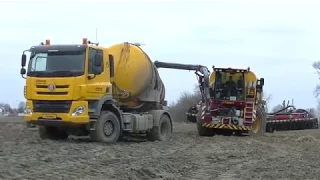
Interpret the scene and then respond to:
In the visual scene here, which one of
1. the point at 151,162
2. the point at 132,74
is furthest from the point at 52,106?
the point at 151,162

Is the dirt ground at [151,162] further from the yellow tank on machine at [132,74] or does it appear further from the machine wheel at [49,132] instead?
the yellow tank on machine at [132,74]

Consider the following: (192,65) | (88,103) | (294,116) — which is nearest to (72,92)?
(88,103)

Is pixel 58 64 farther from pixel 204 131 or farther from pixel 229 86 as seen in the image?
pixel 229 86

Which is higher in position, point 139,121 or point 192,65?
point 192,65

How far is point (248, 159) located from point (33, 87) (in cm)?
703

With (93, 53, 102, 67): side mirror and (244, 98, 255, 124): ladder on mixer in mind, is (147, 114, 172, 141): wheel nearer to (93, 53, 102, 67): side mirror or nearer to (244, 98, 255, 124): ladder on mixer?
(93, 53, 102, 67): side mirror

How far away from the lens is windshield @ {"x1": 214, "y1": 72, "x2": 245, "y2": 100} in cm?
2598

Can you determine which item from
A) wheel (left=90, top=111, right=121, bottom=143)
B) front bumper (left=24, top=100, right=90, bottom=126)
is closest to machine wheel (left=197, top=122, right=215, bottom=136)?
wheel (left=90, top=111, right=121, bottom=143)

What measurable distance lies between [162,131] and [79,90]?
5588 millimetres

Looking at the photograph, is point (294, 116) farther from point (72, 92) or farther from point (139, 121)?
point (72, 92)

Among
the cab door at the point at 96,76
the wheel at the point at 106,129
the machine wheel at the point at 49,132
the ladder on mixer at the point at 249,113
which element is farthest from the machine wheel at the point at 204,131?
the cab door at the point at 96,76

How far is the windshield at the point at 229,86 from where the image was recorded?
85.3 feet

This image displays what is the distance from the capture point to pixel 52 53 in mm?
16859

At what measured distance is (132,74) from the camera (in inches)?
765
